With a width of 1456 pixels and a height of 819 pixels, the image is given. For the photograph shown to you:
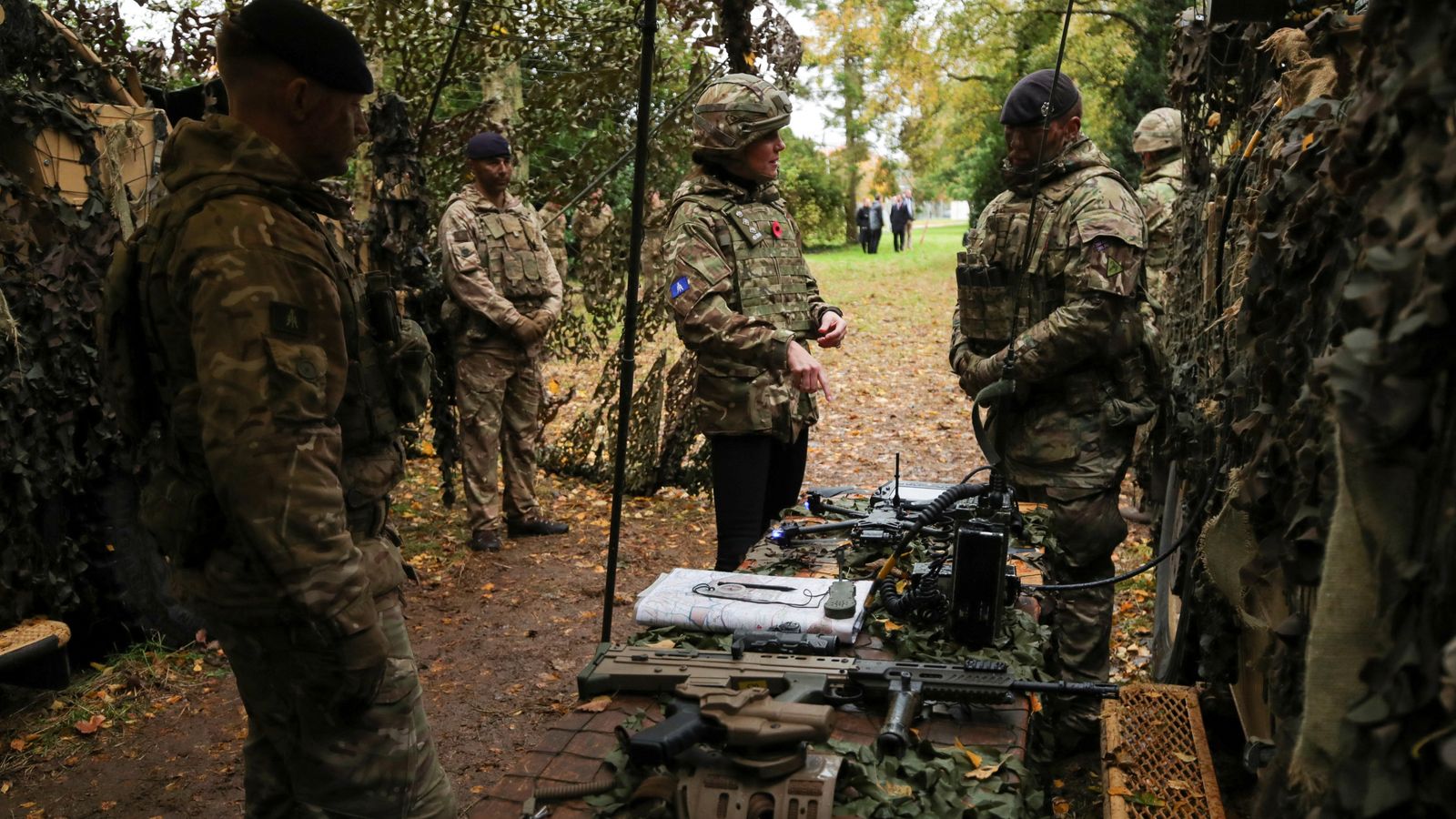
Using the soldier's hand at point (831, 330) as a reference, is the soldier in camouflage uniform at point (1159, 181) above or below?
above

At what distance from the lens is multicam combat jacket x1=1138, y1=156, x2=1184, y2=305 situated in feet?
23.3

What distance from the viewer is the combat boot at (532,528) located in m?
7.00

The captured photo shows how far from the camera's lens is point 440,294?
6.88 metres

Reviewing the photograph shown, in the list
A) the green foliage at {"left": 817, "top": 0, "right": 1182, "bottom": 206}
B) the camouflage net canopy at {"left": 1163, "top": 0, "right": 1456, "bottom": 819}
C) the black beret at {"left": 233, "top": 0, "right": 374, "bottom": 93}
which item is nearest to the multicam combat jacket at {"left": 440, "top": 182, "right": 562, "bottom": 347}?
the black beret at {"left": 233, "top": 0, "right": 374, "bottom": 93}

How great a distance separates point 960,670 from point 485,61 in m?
6.31

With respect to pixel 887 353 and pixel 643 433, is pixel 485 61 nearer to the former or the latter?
pixel 643 433

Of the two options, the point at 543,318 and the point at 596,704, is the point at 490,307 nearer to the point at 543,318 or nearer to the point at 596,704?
the point at 543,318

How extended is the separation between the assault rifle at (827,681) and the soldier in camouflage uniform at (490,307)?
14.3 ft

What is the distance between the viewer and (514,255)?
663cm

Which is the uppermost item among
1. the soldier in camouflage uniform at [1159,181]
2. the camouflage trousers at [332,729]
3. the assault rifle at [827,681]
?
the soldier in camouflage uniform at [1159,181]

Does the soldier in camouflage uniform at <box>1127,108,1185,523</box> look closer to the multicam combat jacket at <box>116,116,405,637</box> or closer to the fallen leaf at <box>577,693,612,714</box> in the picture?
the fallen leaf at <box>577,693,612,714</box>

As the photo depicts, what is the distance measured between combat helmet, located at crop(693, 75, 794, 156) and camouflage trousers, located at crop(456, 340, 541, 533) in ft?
10.0

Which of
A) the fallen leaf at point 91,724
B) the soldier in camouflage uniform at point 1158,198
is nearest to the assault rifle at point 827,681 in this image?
the fallen leaf at point 91,724

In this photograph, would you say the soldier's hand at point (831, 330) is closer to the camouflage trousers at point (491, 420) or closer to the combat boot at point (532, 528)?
the camouflage trousers at point (491, 420)
